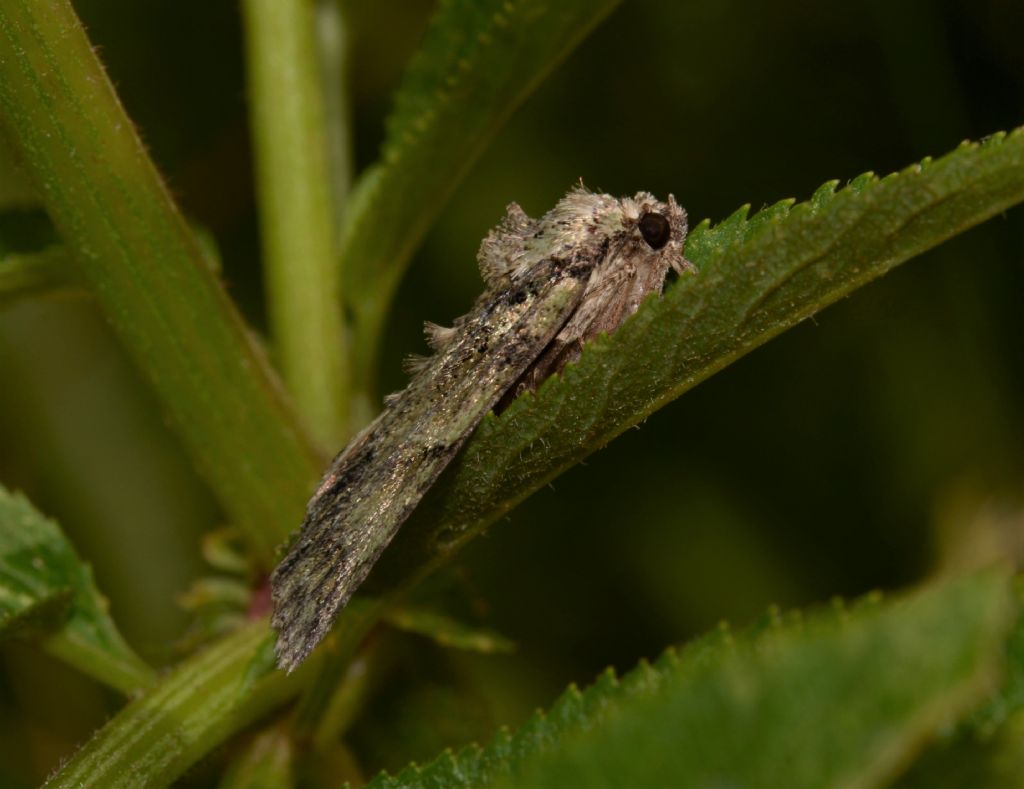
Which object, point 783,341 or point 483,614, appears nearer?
point 483,614

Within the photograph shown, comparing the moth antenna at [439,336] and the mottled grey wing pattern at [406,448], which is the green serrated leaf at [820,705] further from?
the moth antenna at [439,336]

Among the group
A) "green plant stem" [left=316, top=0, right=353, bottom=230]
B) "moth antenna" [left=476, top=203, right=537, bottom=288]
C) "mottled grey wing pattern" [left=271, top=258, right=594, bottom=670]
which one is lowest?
"mottled grey wing pattern" [left=271, top=258, right=594, bottom=670]

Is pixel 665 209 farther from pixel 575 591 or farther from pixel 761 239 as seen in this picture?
pixel 575 591

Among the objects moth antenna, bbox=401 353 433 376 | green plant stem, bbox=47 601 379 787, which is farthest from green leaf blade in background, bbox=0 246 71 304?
green plant stem, bbox=47 601 379 787

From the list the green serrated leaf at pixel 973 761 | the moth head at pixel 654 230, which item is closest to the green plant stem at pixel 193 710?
the moth head at pixel 654 230

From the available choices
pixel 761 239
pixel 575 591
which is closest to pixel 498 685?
pixel 575 591

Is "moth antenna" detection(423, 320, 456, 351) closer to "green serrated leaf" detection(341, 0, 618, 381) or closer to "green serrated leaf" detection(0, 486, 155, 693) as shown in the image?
"green serrated leaf" detection(341, 0, 618, 381)
